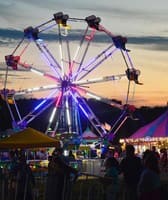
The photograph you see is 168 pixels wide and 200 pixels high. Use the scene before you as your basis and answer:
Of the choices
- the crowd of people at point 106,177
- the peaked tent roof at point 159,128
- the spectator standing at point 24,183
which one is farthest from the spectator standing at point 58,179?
the peaked tent roof at point 159,128

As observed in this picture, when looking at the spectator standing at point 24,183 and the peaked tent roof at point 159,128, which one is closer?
the spectator standing at point 24,183

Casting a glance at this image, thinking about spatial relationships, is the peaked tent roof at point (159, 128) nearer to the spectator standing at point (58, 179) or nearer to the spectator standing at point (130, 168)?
the spectator standing at point (58, 179)

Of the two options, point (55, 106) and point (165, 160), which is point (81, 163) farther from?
point (55, 106)

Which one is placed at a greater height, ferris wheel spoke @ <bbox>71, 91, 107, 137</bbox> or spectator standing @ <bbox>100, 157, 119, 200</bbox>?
ferris wheel spoke @ <bbox>71, 91, 107, 137</bbox>

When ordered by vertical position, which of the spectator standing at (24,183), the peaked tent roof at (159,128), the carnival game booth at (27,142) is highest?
the peaked tent roof at (159,128)

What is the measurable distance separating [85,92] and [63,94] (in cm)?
203

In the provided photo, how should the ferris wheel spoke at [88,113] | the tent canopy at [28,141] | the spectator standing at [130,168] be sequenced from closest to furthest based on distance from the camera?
the spectator standing at [130,168] → the tent canopy at [28,141] → the ferris wheel spoke at [88,113]

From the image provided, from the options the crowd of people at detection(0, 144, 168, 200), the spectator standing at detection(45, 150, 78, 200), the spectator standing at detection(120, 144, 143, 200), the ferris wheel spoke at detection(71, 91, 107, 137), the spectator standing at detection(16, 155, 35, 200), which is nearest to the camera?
the crowd of people at detection(0, 144, 168, 200)

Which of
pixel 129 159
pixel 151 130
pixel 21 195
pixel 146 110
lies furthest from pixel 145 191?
pixel 146 110

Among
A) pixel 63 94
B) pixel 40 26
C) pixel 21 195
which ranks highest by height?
pixel 40 26

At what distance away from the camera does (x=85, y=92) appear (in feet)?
158

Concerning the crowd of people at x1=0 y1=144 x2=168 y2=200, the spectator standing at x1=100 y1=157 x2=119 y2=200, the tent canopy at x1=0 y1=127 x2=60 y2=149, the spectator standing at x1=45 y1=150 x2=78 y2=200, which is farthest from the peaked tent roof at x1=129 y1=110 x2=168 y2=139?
the spectator standing at x1=100 y1=157 x2=119 y2=200

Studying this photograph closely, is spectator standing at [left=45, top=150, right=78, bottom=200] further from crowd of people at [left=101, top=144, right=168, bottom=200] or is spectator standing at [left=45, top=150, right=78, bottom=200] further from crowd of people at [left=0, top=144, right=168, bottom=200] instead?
crowd of people at [left=101, top=144, right=168, bottom=200]

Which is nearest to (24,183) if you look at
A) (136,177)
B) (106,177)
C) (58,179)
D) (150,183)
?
(58,179)
